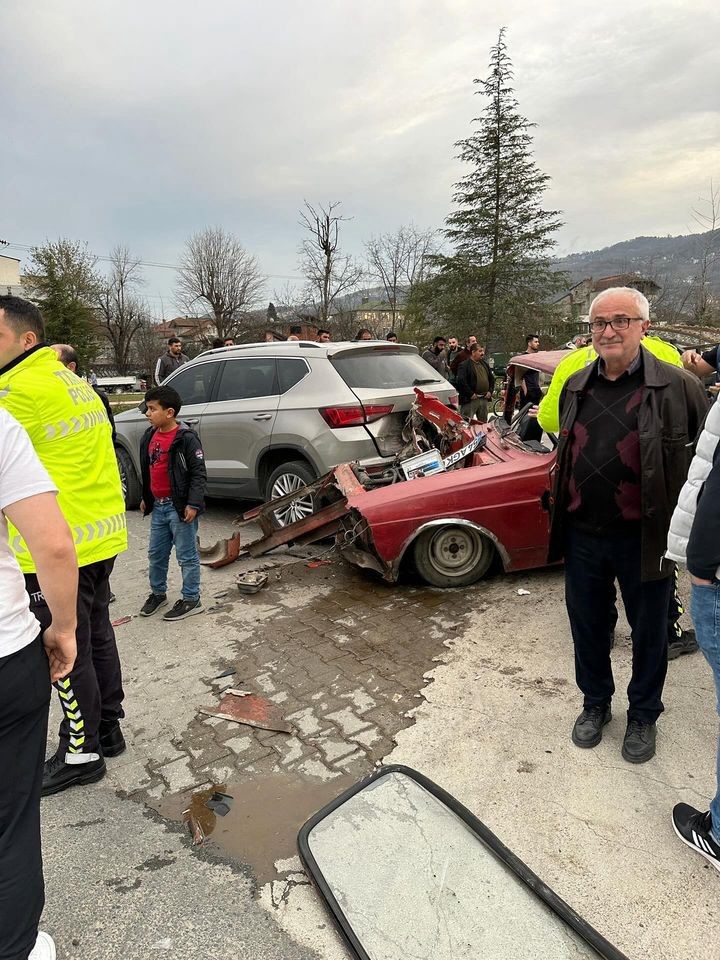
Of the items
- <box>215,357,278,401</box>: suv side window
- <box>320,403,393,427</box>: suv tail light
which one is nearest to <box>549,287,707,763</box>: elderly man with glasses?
<box>320,403,393,427</box>: suv tail light

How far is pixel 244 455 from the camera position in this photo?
20.7ft

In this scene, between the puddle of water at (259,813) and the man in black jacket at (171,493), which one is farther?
the man in black jacket at (171,493)

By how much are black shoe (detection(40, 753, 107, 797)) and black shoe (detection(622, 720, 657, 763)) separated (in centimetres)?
241

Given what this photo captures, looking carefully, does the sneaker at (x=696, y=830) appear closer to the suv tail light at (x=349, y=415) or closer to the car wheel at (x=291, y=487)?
the car wheel at (x=291, y=487)

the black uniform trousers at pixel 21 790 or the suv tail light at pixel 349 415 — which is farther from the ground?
the suv tail light at pixel 349 415

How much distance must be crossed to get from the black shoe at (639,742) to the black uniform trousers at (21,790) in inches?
91.2

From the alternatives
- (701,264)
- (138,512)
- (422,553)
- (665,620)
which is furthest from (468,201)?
(665,620)

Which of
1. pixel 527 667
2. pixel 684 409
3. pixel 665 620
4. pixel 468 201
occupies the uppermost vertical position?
pixel 468 201

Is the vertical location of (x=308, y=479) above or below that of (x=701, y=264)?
below

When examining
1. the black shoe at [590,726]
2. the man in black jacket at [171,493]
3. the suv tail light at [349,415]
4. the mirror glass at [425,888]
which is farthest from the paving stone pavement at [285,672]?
the suv tail light at [349,415]

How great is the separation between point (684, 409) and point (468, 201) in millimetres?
26252

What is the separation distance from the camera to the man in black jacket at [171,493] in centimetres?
420

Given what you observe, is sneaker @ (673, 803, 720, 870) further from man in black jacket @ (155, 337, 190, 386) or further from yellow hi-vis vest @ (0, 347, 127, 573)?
man in black jacket @ (155, 337, 190, 386)

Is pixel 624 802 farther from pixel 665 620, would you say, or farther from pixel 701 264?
pixel 701 264
